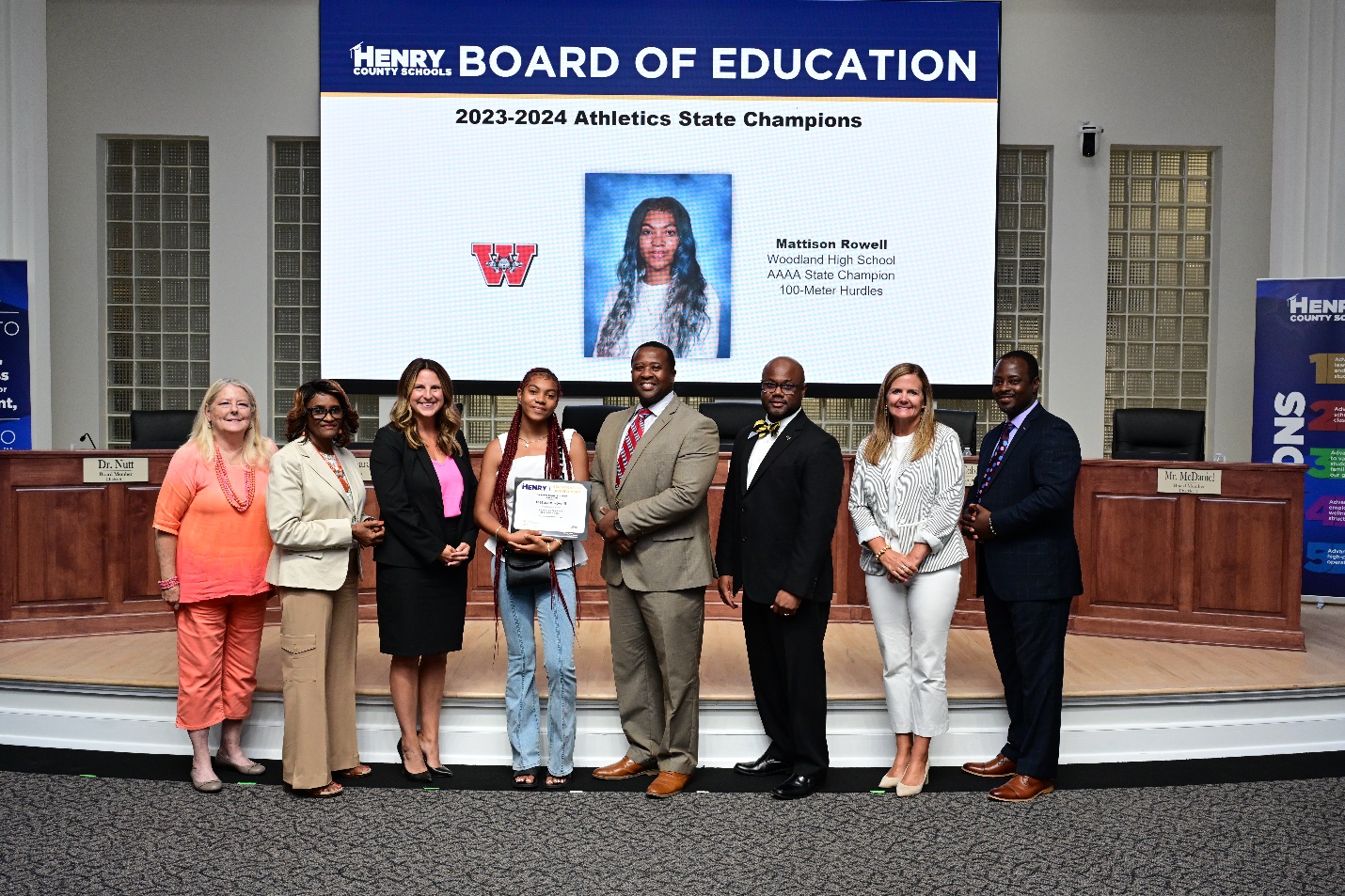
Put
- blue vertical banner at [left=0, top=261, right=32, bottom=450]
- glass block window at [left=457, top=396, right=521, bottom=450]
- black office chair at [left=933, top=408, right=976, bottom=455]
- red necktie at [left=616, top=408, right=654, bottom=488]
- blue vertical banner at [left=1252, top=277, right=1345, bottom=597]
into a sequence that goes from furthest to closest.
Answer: glass block window at [left=457, top=396, right=521, bottom=450]
blue vertical banner at [left=1252, top=277, right=1345, bottom=597]
blue vertical banner at [left=0, top=261, right=32, bottom=450]
black office chair at [left=933, top=408, right=976, bottom=455]
red necktie at [left=616, top=408, right=654, bottom=488]

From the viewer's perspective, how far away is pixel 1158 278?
8.84m

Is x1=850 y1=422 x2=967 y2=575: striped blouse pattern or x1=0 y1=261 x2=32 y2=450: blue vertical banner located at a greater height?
x1=0 y1=261 x2=32 y2=450: blue vertical banner

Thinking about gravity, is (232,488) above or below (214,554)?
above

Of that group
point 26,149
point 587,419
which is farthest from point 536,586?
point 26,149

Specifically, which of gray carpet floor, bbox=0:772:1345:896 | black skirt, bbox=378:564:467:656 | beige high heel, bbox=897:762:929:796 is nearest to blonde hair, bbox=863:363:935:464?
beige high heel, bbox=897:762:929:796

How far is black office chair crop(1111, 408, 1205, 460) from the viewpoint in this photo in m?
6.69

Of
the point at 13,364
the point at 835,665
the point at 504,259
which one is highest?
the point at 504,259

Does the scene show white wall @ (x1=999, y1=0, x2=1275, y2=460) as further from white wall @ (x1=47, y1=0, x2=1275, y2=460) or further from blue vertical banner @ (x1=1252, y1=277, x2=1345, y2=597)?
blue vertical banner @ (x1=1252, y1=277, x2=1345, y2=597)

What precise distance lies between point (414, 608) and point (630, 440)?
1.01m

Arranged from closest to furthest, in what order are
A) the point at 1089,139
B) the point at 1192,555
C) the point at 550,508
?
the point at 550,508 < the point at 1192,555 < the point at 1089,139

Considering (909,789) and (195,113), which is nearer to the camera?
(909,789)

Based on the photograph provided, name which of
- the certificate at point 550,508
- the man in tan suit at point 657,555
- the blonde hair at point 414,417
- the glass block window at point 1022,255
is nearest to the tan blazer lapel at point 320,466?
the blonde hair at point 414,417

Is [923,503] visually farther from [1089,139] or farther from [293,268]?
[293,268]

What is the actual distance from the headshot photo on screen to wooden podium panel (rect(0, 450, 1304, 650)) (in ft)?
5.72
